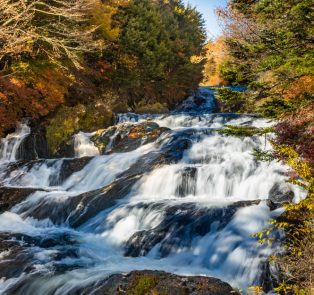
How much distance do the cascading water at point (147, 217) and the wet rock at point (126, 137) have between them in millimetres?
874

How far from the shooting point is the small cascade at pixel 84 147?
541 inches

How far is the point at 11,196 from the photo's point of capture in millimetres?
8609

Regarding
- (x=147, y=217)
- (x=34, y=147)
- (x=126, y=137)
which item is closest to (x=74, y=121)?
(x=34, y=147)

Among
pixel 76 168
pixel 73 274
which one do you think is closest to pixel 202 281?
pixel 73 274

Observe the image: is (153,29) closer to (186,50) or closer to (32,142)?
(186,50)

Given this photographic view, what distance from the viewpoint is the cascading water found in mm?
4281

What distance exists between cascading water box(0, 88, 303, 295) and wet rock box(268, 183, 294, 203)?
116 millimetres

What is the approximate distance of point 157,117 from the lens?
668 inches

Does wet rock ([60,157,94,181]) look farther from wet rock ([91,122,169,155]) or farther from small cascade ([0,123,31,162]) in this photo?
small cascade ([0,123,31,162])

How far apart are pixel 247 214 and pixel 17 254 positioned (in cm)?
460

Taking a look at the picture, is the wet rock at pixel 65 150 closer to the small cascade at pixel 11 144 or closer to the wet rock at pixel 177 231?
the small cascade at pixel 11 144

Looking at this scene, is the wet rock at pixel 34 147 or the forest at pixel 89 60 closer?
the forest at pixel 89 60

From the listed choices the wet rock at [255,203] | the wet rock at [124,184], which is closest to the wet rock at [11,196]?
the wet rock at [124,184]

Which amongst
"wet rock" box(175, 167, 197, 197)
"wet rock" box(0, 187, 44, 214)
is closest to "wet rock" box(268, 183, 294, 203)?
"wet rock" box(175, 167, 197, 197)
